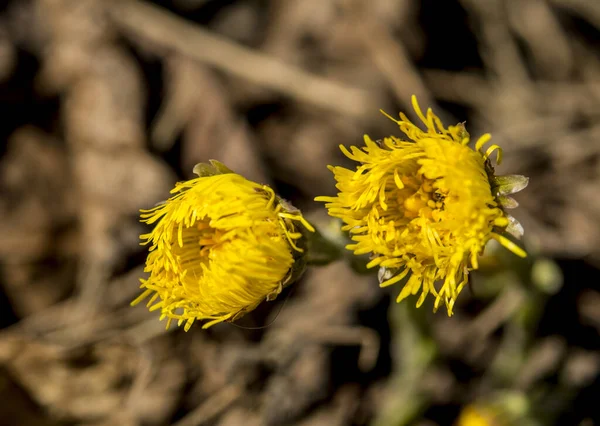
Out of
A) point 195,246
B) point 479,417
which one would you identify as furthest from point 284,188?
point 479,417

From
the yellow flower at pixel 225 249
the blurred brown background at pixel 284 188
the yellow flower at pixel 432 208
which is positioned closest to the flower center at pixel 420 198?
the yellow flower at pixel 432 208

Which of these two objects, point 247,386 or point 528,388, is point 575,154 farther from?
point 247,386

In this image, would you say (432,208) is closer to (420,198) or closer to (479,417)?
(420,198)

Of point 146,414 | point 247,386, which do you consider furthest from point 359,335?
point 146,414

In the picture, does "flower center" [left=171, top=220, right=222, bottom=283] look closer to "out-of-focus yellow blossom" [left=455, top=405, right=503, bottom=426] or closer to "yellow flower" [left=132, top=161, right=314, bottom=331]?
"yellow flower" [left=132, top=161, right=314, bottom=331]

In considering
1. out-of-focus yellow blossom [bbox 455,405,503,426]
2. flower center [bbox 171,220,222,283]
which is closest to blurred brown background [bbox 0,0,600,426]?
out-of-focus yellow blossom [bbox 455,405,503,426]

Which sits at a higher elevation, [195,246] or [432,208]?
[432,208]
